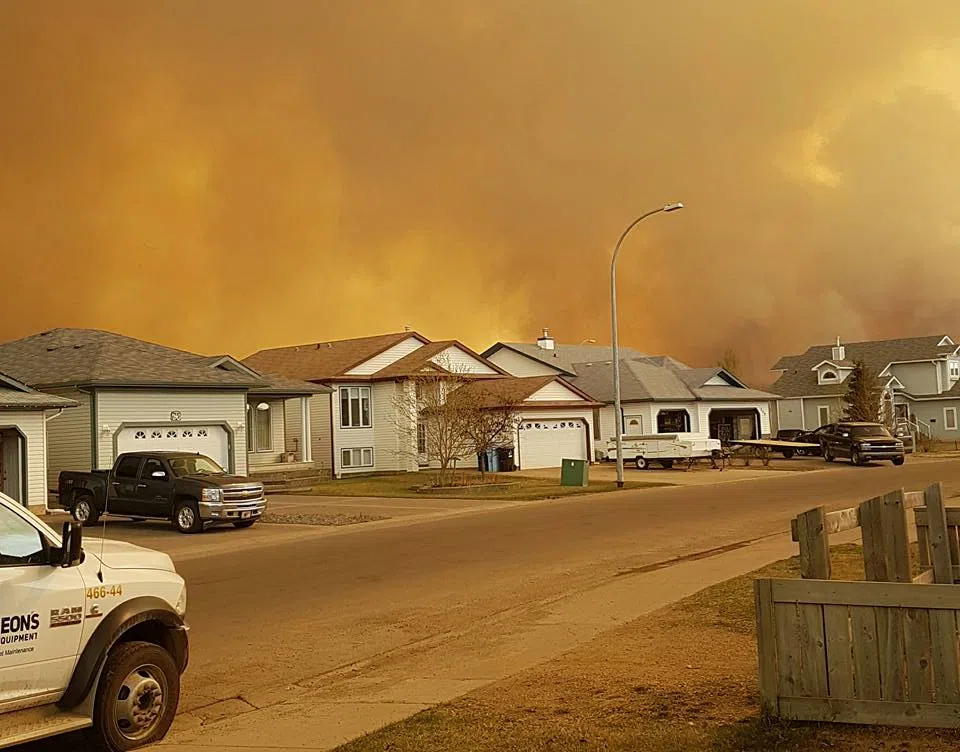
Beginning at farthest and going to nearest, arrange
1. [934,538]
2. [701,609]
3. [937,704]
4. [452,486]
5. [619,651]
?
[452,486]
[701,609]
[619,651]
[934,538]
[937,704]

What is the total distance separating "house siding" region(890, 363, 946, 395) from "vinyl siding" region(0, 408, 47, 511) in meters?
67.1

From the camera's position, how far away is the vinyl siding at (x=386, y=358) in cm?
5181

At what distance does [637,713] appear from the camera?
7.29 m

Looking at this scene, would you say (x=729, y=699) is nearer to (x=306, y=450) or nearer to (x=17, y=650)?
(x=17, y=650)

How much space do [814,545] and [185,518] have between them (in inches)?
805

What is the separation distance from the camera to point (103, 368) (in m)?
38.2

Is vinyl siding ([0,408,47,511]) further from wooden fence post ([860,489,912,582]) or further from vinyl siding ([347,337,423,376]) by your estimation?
wooden fence post ([860,489,912,582])

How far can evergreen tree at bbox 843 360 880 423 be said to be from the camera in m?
67.4

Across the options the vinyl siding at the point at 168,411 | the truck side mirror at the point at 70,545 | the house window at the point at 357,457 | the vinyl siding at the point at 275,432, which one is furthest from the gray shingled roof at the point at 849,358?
the truck side mirror at the point at 70,545

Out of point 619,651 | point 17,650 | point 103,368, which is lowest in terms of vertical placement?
point 619,651

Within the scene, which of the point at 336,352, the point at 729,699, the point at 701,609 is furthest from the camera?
the point at 336,352

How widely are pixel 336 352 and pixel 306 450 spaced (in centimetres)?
1002

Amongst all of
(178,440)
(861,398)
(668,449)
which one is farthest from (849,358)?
(178,440)

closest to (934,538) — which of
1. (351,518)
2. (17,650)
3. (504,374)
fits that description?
(17,650)
